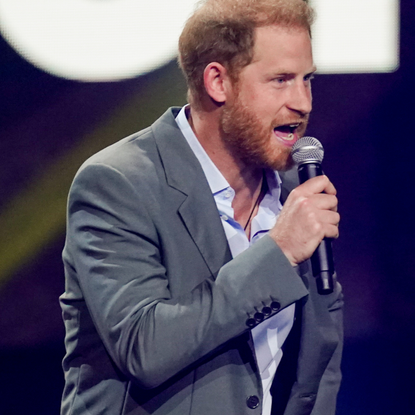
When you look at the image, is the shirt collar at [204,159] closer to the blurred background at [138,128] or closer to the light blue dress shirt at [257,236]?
the light blue dress shirt at [257,236]

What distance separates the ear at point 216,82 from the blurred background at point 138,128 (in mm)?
551

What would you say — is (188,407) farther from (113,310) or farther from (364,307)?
(364,307)

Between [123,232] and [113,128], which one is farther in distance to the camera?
[113,128]

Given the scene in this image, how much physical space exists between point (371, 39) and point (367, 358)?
1.24 meters

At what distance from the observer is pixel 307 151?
136 cm

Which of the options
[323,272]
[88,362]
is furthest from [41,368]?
[323,272]

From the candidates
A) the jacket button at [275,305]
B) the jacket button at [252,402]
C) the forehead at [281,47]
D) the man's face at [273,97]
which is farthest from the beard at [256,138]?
the jacket button at [252,402]

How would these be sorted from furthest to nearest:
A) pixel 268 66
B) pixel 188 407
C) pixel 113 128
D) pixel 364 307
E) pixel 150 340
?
pixel 364 307 < pixel 113 128 < pixel 268 66 < pixel 188 407 < pixel 150 340

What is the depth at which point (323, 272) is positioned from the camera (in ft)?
4.00

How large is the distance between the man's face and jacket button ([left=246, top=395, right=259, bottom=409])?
0.56m

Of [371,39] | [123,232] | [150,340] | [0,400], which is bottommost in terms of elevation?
[0,400]

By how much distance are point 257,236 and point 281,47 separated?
1.61ft

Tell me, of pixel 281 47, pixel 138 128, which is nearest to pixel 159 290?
pixel 281 47

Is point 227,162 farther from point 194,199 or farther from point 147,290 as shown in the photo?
point 147,290
